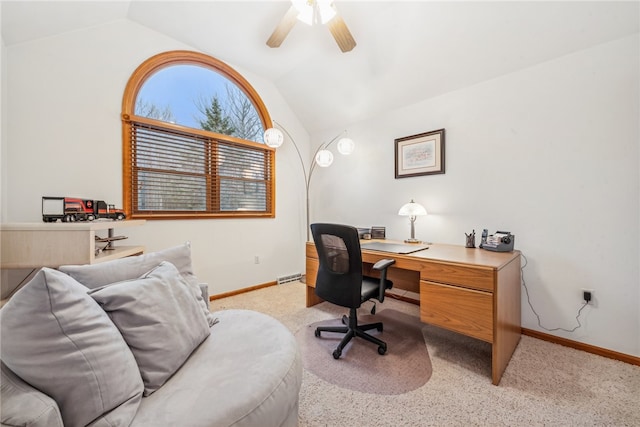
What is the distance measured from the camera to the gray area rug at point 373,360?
1.54 m

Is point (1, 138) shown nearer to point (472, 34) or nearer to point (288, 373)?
point (288, 373)

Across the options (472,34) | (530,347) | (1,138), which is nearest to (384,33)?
(472,34)

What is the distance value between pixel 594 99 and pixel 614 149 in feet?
1.27

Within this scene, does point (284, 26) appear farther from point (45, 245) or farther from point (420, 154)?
point (45, 245)

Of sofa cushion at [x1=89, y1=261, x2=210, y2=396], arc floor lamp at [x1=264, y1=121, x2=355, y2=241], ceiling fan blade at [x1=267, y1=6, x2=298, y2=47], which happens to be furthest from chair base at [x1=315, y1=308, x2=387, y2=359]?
ceiling fan blade at [x1=267, y1=6, x2=298, y2=47]

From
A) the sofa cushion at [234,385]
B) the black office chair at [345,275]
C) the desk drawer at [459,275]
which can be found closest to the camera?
the sofa cushion at [234,385]

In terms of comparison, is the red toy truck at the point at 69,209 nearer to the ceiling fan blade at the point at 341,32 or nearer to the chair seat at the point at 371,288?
the chair seat at the point at 371,288

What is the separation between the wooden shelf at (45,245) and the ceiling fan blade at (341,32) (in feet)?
6.77

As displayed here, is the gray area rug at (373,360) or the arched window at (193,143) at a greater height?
the arched window at (193,143)

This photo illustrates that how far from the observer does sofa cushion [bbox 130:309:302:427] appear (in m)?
0.76

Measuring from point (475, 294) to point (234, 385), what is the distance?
56.3 inches

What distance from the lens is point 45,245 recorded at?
1416 millimetres

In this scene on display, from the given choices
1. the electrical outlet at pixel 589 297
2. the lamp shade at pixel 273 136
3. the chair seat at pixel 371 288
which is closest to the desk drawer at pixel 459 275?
the chair seat at pixel 371 288

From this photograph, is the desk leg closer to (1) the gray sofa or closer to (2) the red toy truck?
(1) the gray sofa
